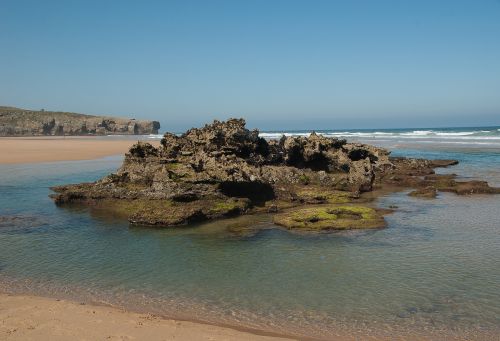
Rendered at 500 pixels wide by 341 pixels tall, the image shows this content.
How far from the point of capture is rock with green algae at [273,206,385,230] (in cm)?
1597

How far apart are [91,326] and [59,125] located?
14549 cm

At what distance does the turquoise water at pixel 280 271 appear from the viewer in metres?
8.85

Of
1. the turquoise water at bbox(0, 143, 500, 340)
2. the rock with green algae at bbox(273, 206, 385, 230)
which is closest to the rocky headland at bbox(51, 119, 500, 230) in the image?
the rock with green algae at bbox(273, 206, 385, 230)

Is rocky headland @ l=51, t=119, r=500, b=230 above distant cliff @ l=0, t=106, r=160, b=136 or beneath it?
beneath

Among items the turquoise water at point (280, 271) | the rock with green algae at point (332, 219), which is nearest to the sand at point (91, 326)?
the turquoise water at point (280, 271)

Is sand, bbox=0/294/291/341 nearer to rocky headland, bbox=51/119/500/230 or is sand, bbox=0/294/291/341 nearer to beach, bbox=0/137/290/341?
beach, bbox=0/137/290/341

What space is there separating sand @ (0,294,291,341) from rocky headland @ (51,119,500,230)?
307 inches

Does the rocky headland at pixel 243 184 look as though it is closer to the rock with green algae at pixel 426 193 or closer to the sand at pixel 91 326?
the rock with green algae at pixel 426 193

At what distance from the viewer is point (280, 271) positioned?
1146cm

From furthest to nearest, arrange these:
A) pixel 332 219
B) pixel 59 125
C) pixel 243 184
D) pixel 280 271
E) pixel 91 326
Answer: pixel 59 125 < pixel 243 184 < pixel 332 219 < pixel 280 271 < pixel 91 326

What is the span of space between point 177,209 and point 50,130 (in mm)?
136340

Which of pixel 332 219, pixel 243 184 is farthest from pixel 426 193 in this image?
pixel 243 184

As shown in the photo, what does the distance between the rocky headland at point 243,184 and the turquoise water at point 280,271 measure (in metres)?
1.10

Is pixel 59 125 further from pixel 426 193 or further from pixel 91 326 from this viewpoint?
pixel 91 326
